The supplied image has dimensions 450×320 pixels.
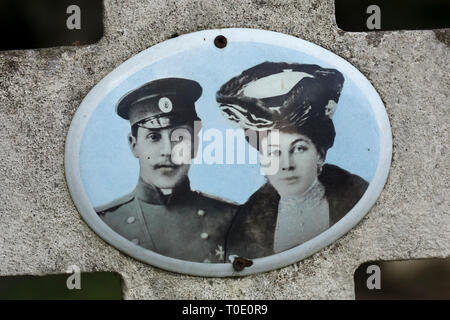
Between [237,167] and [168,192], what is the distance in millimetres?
186

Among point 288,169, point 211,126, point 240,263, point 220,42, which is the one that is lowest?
point 240,263

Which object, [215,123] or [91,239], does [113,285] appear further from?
[215,123]

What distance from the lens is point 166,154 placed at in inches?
65.9

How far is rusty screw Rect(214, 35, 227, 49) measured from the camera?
170 cm

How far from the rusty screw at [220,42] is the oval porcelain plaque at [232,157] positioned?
0.06 m

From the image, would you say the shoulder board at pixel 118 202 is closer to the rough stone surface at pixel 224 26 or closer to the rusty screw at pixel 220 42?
the rough stone surface at pixel 224 26

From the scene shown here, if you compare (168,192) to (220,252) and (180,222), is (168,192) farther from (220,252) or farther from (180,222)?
(220,252)

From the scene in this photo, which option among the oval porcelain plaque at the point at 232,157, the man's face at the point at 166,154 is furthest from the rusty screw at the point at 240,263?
the man's face at the point at 166,154

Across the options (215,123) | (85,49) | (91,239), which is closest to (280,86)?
(215,123)

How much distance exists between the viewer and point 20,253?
1734mm

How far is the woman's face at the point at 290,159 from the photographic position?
1.67m

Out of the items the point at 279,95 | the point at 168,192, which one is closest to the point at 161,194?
the point at 168,192

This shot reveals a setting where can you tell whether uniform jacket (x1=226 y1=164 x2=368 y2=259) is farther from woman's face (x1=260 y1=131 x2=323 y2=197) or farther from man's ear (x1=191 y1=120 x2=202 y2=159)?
man's ear (x1=191 y1=120 x2=202 y2=159)

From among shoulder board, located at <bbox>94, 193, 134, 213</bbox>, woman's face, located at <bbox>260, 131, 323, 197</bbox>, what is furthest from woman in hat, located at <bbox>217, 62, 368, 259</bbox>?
shoulder board, located at <bbox>94, 193, 134, 213</bbox>
